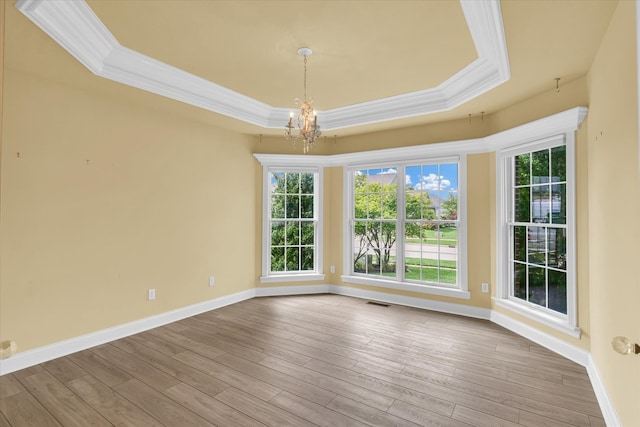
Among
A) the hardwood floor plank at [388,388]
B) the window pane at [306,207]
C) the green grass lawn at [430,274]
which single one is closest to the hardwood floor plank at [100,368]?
the hardwood floor plank at [388,388]

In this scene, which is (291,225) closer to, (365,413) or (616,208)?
(365,413)

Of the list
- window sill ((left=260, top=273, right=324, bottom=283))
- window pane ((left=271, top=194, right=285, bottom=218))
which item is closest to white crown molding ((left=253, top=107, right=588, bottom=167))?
window pane ((left=271, top=194, right=285, bottom=218))

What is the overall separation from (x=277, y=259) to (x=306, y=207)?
99 centimetres

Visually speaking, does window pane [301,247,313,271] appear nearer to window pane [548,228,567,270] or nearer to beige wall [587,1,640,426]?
window pane [548,228,567,270]

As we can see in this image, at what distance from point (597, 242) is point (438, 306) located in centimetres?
233

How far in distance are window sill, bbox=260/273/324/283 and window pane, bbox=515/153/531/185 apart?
322 cm

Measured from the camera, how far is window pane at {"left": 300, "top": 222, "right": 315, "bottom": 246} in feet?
18.7

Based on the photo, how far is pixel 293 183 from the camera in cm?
566

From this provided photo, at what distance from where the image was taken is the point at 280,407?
97.3 inches

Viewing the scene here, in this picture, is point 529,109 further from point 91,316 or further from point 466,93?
point 91,316

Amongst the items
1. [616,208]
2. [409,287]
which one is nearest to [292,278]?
[409,287]

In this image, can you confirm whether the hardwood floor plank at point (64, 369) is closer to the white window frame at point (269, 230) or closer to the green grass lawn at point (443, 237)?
the white window frame at point (269, 230)

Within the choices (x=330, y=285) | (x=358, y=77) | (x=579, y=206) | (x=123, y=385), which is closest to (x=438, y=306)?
(x=330, y=285)

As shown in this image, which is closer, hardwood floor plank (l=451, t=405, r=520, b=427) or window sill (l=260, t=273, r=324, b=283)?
hardwood floor plank (l=451, t=405, r=520, b=427)
